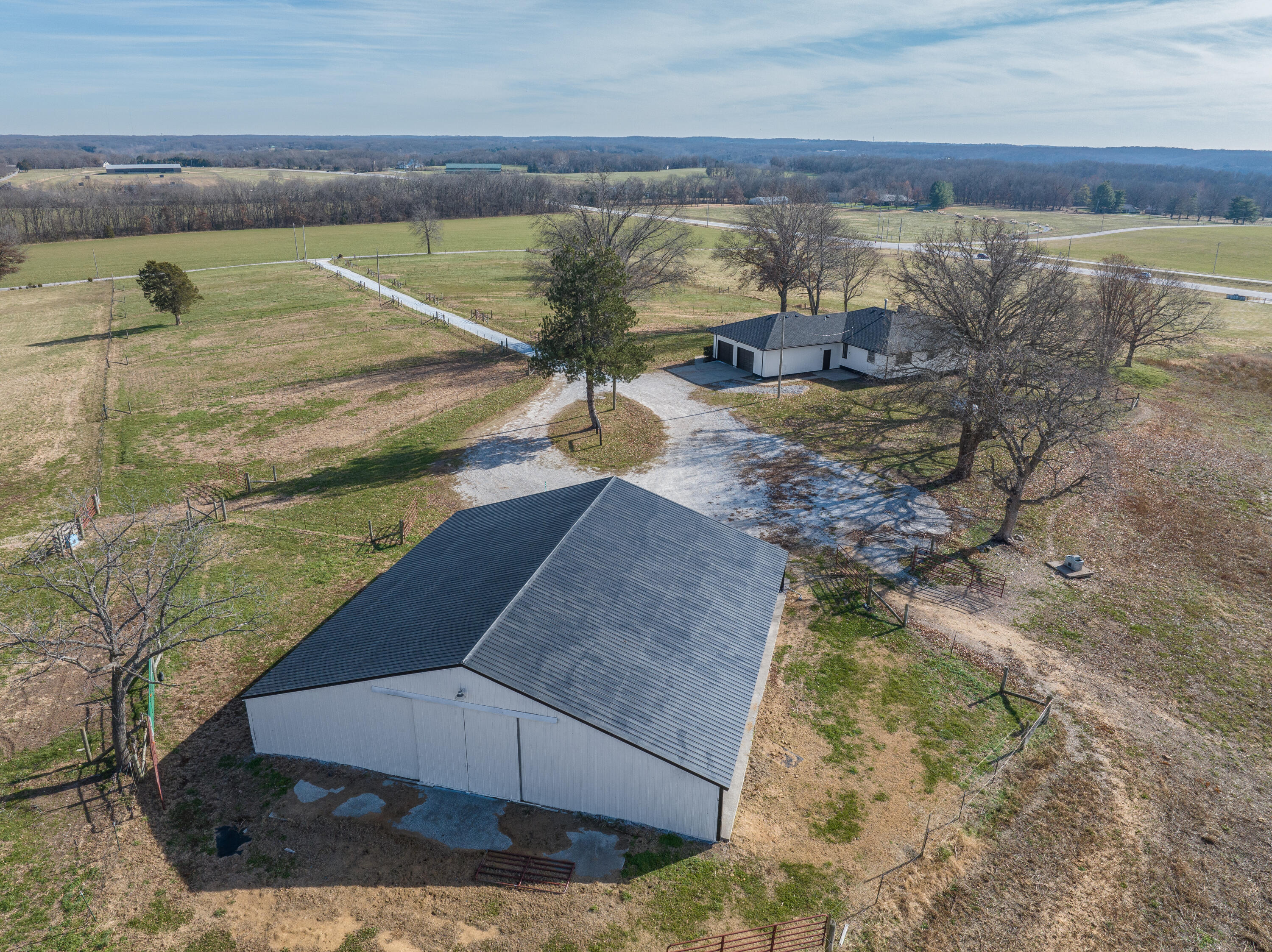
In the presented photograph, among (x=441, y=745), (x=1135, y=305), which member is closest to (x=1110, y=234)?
(x=1135, y=305)

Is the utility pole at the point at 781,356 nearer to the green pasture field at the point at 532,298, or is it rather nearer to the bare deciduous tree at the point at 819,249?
the green pasture field at the point at 532,298

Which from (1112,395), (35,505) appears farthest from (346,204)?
(1112,395)

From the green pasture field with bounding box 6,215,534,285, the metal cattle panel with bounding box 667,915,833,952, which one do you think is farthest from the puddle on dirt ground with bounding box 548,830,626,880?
the green pasture field with bounding box 6,215,534,285

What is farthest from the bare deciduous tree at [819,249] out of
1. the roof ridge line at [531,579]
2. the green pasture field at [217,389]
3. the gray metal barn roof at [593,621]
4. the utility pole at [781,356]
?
the roof ridge line at [531,579]

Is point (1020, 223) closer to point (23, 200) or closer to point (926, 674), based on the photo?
point (926, 674)

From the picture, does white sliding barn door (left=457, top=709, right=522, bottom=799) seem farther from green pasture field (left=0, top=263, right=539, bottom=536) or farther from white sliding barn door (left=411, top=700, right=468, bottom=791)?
green pasture field (left=0, top=263, right=539, bottom=536)

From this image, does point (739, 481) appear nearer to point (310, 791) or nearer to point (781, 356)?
point (781, 356)
